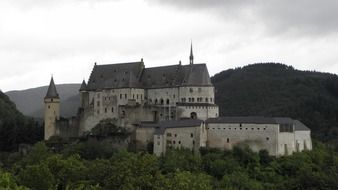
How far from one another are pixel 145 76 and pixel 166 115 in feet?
26.6

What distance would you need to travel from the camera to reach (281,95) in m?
153

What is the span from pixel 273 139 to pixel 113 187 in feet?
78.0

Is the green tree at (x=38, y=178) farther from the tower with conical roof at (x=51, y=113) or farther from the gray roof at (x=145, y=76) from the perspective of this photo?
the tower with conical roof at (x=51, y=113)

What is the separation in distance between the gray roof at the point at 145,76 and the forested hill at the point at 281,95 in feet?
116

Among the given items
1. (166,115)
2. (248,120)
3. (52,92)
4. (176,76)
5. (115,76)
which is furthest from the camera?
(52,92)

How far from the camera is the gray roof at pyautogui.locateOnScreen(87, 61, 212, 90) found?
82.9 m

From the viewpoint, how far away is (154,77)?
8688cm

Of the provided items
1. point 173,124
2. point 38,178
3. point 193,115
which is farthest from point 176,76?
point 38,178

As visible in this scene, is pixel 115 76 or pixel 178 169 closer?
pixel 178 169

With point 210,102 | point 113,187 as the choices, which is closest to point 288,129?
point 210,102

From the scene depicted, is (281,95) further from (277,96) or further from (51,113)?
(51,113)

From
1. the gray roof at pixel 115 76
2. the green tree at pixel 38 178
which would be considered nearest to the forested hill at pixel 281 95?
the gray roof at pixel 115 76

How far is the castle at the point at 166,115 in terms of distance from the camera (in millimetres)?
74625

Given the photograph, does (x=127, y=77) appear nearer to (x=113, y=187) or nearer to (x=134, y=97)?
(x=134, y=97)
